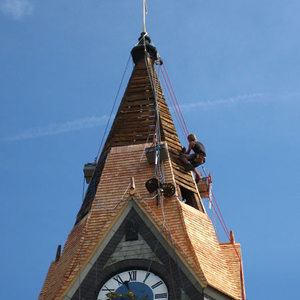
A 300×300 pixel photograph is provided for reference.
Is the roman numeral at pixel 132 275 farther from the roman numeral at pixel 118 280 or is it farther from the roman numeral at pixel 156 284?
the roman numeral at pixel 156 284

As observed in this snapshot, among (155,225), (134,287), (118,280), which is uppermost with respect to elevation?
(155,225)

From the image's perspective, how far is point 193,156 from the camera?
1494 inches

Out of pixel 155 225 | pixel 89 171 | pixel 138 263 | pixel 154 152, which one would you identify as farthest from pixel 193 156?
pixel 138 263

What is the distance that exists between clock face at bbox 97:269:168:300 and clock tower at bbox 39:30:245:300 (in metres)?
0.03

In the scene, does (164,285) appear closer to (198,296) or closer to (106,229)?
(198,296)

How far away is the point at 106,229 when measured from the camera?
107ft

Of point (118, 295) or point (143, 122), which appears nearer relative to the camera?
point (118, 295)

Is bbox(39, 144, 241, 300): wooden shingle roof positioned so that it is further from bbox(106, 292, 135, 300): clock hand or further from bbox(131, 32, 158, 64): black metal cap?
bbox(131, 32, 158, 64): black metal cap

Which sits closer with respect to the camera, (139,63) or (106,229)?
(106,229)

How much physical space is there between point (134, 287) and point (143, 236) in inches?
101

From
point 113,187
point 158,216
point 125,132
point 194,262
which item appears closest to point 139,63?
point 125,132

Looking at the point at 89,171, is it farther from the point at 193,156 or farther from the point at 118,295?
the point at 118,295

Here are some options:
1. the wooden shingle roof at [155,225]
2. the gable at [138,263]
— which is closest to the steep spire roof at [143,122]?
the wooden shingle roof at [155,225]

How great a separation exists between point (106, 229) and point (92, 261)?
146 cm
